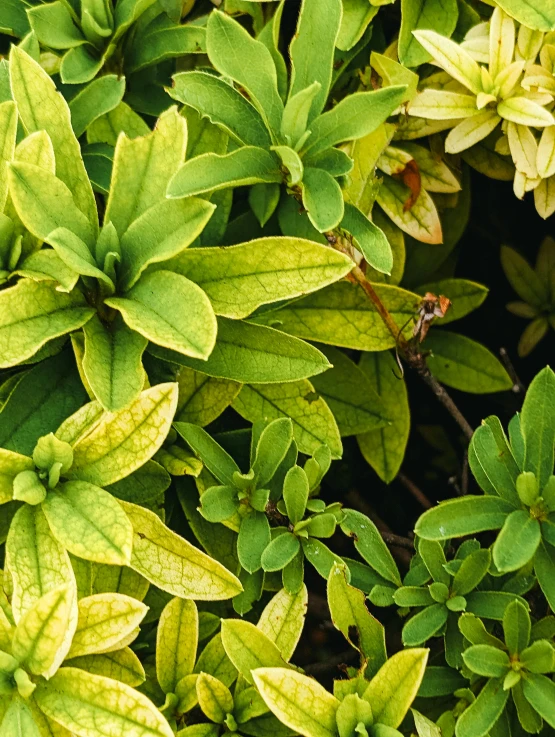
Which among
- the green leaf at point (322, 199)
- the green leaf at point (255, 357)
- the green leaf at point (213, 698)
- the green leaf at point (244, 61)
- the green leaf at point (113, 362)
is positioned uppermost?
the green leaf at point (244, 61)

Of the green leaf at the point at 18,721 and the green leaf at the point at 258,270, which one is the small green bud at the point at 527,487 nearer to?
the green leaf at the point at 258,270

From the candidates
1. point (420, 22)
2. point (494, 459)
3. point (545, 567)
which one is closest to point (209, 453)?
point (494, 459)

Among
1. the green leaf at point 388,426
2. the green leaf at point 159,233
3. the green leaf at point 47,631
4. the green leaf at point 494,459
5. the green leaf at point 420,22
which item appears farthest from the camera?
the green leaf at point 388,426

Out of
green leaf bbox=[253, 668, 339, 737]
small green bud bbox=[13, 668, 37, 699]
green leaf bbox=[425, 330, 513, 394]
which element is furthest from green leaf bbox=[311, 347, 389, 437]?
small green bud bbox=[13, 668, 37, 699]

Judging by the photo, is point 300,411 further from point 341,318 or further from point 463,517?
point 463,517

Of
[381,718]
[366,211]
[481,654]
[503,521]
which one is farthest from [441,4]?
[381,718]

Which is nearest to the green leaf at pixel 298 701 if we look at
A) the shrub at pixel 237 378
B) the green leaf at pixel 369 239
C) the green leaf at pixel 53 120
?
the shrub at pixel 237 378

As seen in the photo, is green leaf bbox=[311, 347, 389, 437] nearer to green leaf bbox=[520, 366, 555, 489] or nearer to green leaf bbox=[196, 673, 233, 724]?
green leaf bbox=[520, 366, 555, 489]
